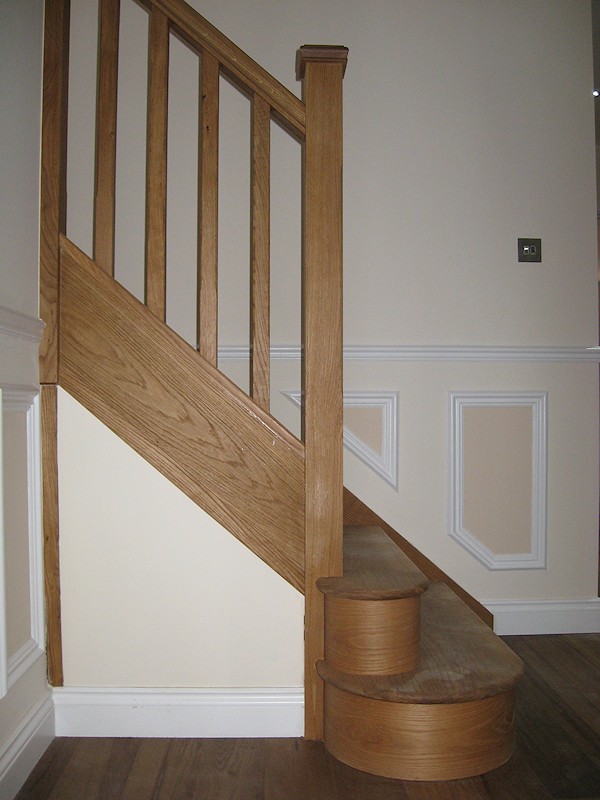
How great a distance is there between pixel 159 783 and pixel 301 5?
2468 millimetres

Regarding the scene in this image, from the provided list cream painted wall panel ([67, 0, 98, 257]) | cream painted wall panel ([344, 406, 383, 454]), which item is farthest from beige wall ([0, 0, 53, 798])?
cream painted wall panel ([344, 406, 383, 454])

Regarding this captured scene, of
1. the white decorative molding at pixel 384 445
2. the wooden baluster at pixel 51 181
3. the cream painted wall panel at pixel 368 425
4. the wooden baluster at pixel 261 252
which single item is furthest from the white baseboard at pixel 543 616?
the wooden baluster at pixel 51 181

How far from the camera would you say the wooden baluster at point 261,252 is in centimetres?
166

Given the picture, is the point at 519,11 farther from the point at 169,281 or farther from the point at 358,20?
the point at 169,281

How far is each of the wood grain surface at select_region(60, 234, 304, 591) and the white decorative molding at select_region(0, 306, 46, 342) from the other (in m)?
0.06

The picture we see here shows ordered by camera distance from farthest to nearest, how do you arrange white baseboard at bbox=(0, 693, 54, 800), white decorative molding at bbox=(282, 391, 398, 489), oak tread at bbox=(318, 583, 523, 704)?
white decorative molding at bbox=(282, 391, 398, 489)
oak tread at bbox=(318, 583, 523, 704)
white baseboard at bbox=(0, 693, 54, 800)

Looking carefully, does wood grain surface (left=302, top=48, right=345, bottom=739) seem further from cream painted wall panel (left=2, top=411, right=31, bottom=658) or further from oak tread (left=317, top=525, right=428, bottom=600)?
cream painted wall panel (left=2, top=411, right=31, bottom=658)

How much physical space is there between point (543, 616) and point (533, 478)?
0.49 m

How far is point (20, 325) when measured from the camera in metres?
1.48

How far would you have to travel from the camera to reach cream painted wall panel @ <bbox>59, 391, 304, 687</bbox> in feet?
5.39

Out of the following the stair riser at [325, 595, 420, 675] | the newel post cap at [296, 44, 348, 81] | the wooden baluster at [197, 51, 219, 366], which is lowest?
the stair riser at [325, 595, 420, 675]

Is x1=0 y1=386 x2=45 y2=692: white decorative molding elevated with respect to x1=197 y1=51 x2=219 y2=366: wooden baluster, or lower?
lower

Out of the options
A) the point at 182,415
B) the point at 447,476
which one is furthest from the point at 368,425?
the point at 182,415

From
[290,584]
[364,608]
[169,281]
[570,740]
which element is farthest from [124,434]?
[570,740]
